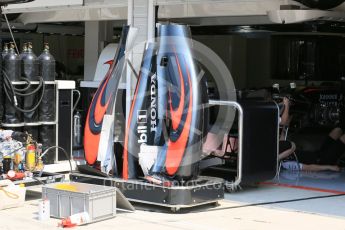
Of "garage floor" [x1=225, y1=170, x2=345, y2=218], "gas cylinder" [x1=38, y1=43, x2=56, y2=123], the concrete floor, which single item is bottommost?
the concrete floor

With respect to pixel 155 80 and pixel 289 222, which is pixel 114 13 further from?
pixel 289 222

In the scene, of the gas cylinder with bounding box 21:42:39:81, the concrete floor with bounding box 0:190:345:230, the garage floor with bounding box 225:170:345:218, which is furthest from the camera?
the gas cylinder with bounding box 21:42:39:81

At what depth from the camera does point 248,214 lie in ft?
21.6

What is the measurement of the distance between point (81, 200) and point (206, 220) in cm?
118

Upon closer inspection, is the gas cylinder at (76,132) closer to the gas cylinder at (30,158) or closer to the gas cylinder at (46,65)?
the gas cylinder at (46,65)

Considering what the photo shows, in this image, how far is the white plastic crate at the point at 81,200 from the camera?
19.9ft

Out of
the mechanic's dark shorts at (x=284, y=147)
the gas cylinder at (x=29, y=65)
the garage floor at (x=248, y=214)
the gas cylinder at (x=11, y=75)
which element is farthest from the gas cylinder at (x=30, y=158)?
the mechanic's dark shorts at (x=284, y=147)

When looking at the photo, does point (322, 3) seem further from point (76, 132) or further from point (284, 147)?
point (76, 132)

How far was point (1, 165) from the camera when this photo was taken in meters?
7.31

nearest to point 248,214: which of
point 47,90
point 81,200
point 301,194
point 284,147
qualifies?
point 301,194

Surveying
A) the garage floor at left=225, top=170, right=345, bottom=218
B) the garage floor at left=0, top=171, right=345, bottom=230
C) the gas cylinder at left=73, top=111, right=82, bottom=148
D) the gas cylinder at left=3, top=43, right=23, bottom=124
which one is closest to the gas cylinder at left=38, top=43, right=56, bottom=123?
the gas cylinder at left=3, top=43, right=23, bottom=124

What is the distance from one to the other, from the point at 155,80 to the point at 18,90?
211cm

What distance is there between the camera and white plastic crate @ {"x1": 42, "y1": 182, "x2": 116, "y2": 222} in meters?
6.07

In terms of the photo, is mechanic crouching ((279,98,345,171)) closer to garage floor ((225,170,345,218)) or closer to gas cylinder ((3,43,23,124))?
garage floor ((225,170,345,218))
